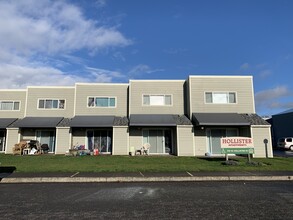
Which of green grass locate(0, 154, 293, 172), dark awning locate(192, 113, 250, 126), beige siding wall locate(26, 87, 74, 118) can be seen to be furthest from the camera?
beige siding wall locate(26, 87, 74, 118)

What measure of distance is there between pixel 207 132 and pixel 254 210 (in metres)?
17.4

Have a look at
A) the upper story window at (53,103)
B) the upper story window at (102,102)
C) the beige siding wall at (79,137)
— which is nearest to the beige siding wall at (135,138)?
the upper story window at (102,102)

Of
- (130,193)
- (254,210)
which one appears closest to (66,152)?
(130,193)

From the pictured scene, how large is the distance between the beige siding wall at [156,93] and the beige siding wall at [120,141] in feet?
7.82

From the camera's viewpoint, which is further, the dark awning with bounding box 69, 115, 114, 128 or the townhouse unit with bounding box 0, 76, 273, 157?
the dark awning with bounding box 69, 115, 114, 128

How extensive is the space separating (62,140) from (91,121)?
10.1 ft

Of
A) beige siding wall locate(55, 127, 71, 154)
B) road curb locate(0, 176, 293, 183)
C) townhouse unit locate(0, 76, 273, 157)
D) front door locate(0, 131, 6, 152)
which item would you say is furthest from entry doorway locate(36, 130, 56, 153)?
road curb locate(0, 176, 293, 183)

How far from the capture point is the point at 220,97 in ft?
77.1

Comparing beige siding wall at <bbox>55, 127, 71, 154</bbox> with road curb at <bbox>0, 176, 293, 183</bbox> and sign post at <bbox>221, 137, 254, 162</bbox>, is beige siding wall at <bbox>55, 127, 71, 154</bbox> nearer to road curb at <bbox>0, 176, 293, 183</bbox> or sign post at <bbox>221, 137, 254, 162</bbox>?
road curb at <bbox>0, 176, 293, 183</bbox>

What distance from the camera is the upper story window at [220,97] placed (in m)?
23.4

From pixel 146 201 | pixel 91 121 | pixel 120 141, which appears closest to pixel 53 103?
pixel 91 121

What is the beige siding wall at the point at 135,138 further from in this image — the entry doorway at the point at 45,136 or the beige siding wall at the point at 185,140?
the entry doorway at the point at 45,136

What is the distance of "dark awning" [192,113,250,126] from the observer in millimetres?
21000

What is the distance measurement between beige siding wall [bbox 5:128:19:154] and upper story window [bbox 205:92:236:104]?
58.4 ft
